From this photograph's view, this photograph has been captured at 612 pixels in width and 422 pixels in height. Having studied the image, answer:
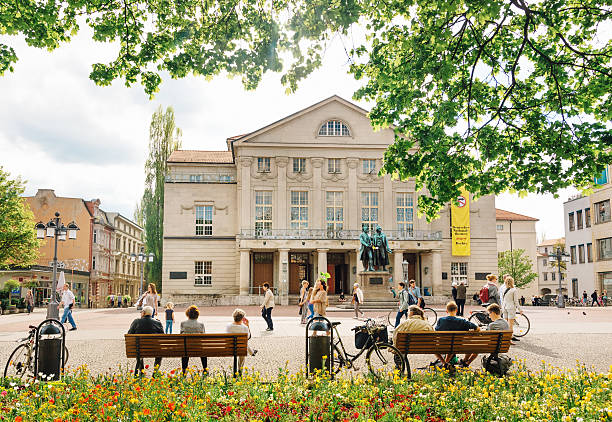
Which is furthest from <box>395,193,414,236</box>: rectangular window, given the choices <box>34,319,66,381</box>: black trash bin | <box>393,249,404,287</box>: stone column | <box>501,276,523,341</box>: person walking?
<box>34,319,66,381</box>: black trash bin

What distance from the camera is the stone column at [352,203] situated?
4975 centimetres

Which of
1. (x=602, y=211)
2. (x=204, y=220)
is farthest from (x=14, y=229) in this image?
(x=602, y=211)

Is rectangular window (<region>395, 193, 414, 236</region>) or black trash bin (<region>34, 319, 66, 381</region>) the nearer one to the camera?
black trash bin (<region>34, 319, 66, 381</region>)

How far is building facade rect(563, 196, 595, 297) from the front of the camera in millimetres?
59719

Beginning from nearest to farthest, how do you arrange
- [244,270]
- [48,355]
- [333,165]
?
[48,355], [244,270], [333,165]

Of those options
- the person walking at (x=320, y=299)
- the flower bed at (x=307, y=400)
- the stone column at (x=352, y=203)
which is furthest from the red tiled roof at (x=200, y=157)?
the flower bed at (x=307, y=400)

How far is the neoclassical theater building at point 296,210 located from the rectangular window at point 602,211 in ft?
49.2

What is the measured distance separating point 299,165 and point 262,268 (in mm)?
10065

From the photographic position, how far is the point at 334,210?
165 ft

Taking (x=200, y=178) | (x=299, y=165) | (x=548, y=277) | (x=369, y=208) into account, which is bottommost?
(x=548, y=277)

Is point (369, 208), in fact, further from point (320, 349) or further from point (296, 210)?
point (320, 349)

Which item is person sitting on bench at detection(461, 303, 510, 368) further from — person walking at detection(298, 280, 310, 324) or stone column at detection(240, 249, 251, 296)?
stone column at detection(240, 249, 251, 296)

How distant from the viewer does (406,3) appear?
9.38 meters

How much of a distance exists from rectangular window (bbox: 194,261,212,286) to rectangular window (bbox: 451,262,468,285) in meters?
22.7
